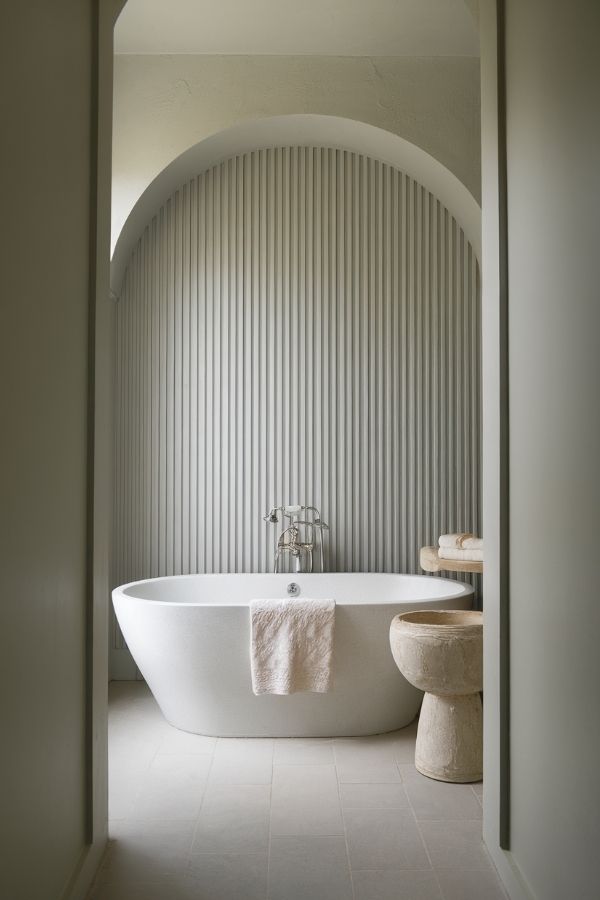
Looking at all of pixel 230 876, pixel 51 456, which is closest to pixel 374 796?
pixel 230 876

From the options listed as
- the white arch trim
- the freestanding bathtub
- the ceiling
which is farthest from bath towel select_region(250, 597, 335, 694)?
the ceiling

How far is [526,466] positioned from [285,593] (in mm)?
2411

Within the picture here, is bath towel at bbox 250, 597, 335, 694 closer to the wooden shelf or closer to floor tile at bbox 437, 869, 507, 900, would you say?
the wooden shelf

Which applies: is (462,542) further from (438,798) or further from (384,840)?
(384,840)

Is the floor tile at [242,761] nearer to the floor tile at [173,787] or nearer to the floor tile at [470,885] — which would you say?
the floor tile at [173,787]

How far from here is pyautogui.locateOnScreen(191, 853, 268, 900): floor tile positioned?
213cm

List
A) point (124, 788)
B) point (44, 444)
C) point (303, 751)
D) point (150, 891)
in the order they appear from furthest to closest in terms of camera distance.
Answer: point (303, 751) < point (124, 788) < point (150, 891) < point (44, 444)

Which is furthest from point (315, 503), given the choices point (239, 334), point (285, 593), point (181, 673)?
point (181, 673)

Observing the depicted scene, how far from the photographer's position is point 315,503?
175 inches

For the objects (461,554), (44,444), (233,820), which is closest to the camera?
(44,444)

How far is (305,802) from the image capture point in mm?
2748

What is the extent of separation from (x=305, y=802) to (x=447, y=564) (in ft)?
4.26

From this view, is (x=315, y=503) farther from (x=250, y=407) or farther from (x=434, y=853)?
(x=434, y=853)

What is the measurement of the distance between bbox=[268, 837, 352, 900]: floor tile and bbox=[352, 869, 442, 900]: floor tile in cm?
4
